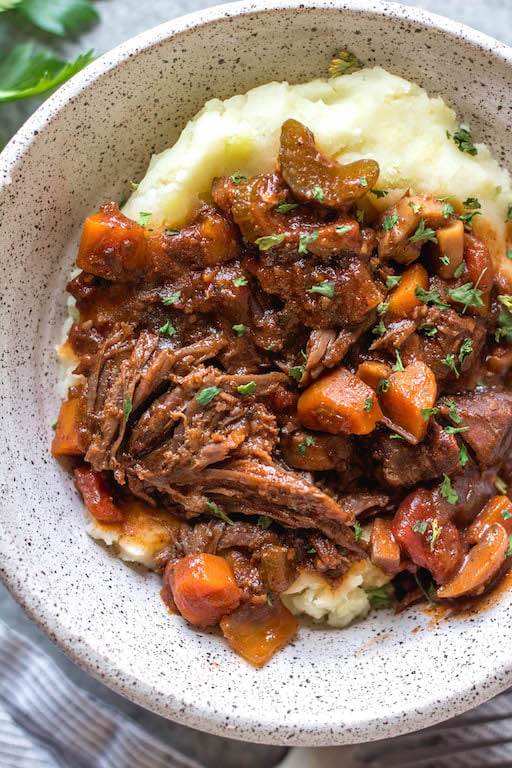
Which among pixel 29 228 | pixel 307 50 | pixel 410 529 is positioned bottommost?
pixel 410 529

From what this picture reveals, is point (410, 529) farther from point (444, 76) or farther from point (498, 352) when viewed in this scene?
point (444, 76)

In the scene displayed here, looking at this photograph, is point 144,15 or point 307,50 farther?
point 144,15

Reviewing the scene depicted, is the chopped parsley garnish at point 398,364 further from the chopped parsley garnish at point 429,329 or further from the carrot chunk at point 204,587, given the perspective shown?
the carrot chunk at point 204,587

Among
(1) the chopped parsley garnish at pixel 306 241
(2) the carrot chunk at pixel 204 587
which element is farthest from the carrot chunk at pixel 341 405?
(2) the carrot chunk at pixel 204 587

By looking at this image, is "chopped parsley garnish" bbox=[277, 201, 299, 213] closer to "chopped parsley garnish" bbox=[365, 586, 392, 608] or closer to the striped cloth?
"chopped parsley garnish" bbox=[365, 586, 392, 608]

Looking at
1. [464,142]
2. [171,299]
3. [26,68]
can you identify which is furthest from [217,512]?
[26,68]

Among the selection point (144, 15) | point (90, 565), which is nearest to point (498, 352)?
point (90, 565)
